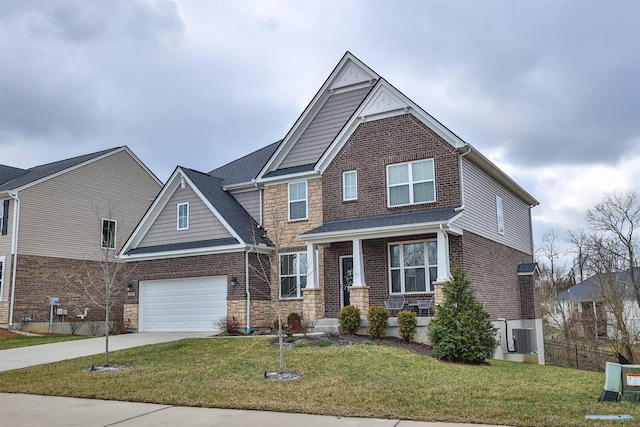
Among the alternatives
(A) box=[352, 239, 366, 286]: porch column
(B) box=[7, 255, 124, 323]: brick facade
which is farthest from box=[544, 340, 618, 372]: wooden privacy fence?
(B) box=[7, 255, 124, 323]: brick facade

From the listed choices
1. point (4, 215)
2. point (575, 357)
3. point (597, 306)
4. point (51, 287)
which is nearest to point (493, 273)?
point (575, 357)

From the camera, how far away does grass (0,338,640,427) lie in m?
7.99

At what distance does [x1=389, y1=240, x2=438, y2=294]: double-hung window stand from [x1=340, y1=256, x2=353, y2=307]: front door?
1.58 m

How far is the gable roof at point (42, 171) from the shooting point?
26778 millimetres

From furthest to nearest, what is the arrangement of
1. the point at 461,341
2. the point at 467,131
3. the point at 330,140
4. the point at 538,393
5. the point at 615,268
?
the point at 615,268
the point at 467,131
the point at 330,140
the point at 461,341
the point at 538,393

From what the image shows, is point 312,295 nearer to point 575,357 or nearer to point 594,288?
point 575,357

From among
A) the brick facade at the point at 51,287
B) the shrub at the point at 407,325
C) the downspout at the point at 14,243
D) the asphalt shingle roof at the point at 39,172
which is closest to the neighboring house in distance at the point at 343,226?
the shrub at the point at 407,325

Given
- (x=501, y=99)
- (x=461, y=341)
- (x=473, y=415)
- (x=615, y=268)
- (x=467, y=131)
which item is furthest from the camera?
(x=615, y=268)

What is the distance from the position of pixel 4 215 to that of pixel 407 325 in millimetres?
19788

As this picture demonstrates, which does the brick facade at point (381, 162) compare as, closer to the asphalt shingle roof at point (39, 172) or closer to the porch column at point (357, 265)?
the porch column at point (357, 265)

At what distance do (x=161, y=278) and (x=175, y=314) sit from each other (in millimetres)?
1493

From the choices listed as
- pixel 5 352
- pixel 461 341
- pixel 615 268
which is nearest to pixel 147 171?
pixel 5 352

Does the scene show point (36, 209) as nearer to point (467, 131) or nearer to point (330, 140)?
point (330, 140)

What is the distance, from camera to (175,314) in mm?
21859
